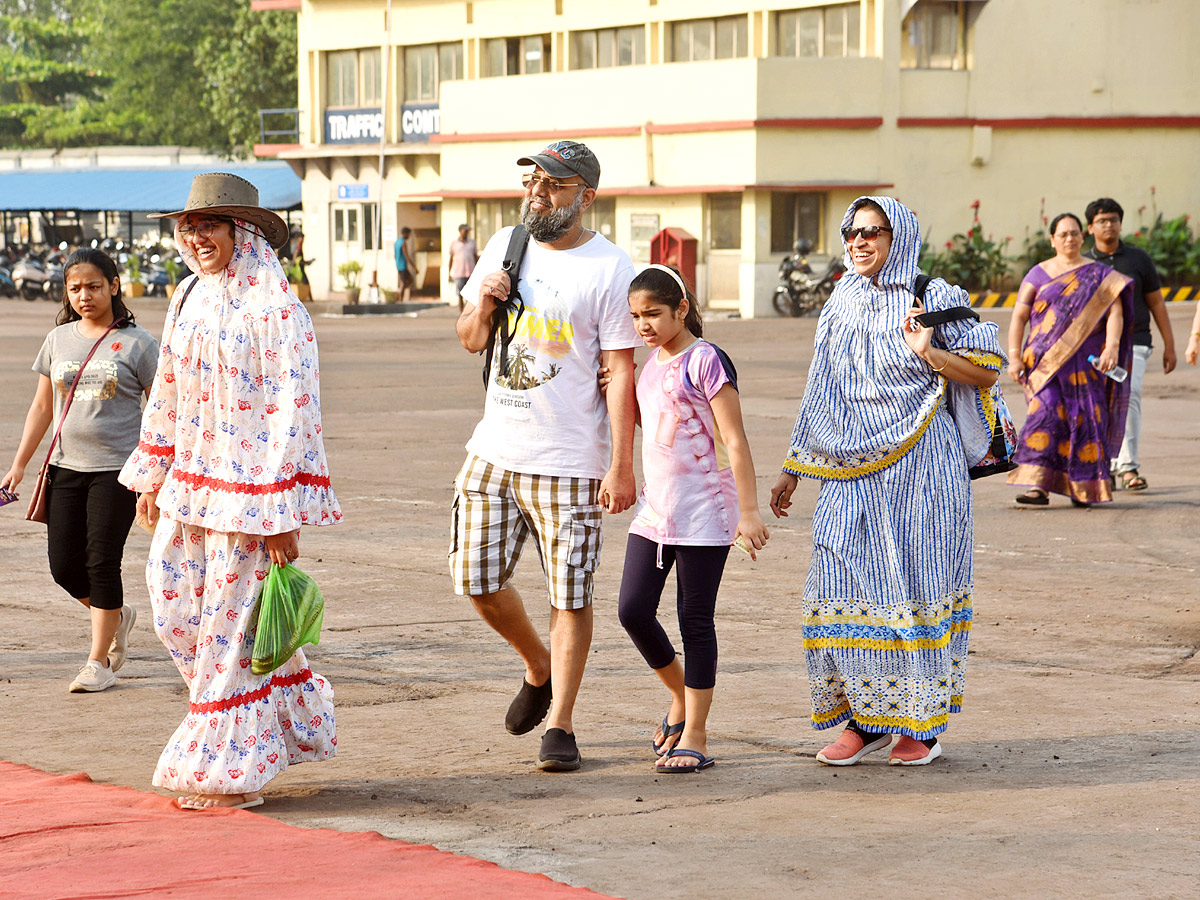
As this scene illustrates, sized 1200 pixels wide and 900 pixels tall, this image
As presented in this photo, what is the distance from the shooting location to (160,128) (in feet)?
238

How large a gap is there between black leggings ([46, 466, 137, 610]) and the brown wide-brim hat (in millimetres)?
1741

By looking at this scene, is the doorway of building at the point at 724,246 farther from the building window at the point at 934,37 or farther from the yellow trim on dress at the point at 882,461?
the yellow trim on dress at the point at 882,461

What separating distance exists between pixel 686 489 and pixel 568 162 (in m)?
1.08

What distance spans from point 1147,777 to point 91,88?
278 ft

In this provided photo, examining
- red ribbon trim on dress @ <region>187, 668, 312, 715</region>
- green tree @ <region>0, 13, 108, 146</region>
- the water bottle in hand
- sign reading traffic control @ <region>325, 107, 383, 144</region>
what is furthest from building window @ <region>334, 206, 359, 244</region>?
red ribbon trim on dress @ <region>187, 668, 312, 715</region>

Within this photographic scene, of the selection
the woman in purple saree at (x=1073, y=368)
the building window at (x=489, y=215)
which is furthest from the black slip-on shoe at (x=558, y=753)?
the building window at (x=489, y=215)

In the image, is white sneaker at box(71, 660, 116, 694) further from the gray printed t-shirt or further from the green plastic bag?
the green plastic bag

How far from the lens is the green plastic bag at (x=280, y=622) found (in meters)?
5.22

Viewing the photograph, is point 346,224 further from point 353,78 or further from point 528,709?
point 528,709

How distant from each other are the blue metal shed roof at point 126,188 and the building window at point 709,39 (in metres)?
14.1

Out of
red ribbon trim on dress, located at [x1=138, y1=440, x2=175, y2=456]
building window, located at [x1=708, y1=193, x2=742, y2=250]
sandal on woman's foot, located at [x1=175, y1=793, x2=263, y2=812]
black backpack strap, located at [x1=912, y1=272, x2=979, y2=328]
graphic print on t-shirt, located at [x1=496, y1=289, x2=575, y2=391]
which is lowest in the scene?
sandal on woman's foot, located at [x1=175, y1=793, x2=263, y2=812]

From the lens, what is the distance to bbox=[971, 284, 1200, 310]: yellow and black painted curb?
110ft

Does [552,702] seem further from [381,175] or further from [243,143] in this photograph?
[243,143]

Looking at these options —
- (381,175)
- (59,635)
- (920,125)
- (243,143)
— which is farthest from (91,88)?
(59,635)
